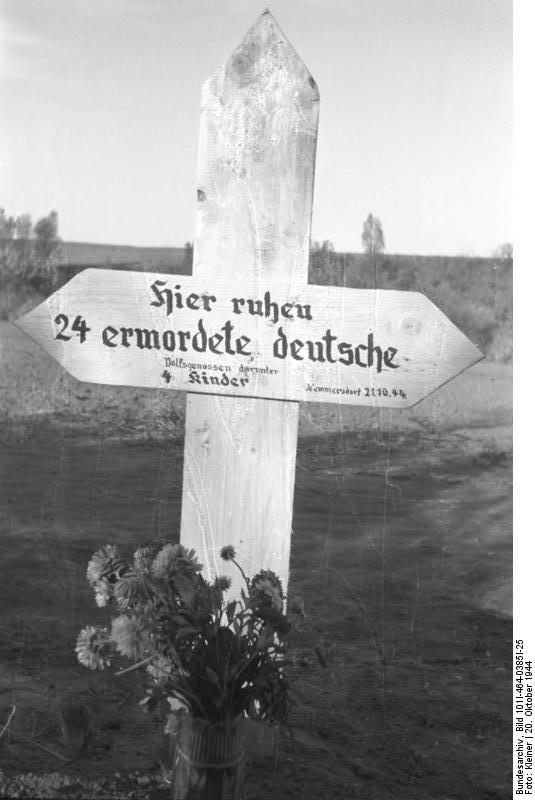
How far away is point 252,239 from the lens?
2.00 meters

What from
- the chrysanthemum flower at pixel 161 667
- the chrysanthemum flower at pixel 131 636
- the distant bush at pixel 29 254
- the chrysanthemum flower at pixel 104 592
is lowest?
the chrysanthemum flower at pixel 161 667

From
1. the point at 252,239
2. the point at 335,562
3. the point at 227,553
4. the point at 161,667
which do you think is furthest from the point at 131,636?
the point at 252,239

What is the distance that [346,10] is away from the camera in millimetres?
2086

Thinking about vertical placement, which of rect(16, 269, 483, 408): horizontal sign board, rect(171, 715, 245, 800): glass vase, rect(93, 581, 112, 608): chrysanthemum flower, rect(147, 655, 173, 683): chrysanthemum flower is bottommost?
rect(171, 715, 245, 800): glass vase

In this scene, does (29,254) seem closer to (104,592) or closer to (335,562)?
(104,592)

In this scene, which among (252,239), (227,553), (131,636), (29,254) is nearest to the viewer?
(131,636)

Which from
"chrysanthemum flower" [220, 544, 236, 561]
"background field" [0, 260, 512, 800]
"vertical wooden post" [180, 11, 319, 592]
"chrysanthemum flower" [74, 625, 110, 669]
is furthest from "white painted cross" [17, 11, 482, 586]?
"chrysanthemum flower" [74, 625, 110, 669]

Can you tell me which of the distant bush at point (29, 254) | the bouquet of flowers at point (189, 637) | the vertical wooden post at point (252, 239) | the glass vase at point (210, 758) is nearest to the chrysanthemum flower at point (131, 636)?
the bouquet of flowers at point (189, 637)

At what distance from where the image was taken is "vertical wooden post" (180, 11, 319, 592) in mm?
1992

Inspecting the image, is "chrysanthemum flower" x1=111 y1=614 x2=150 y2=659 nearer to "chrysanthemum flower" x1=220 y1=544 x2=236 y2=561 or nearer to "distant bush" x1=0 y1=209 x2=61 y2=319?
"chrysanthemum flower" x1=220 y1=544 x2=236 y2=561

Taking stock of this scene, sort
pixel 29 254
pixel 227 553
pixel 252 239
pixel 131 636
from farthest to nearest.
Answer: pixel 29 254, pixel 252 239, pixel 227 553, pixel 131 636

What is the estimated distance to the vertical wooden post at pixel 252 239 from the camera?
199 centimetres

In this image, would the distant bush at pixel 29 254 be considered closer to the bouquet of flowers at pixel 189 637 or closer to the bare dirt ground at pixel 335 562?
the bare dirt ground at pixel 335 562

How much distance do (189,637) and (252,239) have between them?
2.63 ft
